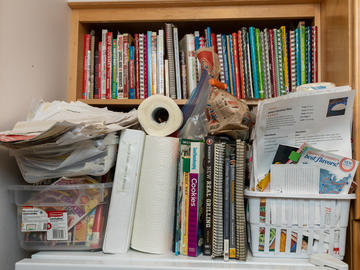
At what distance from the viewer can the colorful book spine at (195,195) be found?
0.80m

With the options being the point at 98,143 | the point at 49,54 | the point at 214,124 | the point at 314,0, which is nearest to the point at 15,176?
the point at 98,143

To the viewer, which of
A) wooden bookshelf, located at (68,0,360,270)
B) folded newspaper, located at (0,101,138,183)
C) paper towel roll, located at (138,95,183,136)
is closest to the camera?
folded newspaper, located at (0,101,138,183)

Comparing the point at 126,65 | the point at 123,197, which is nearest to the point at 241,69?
the point at 126,65

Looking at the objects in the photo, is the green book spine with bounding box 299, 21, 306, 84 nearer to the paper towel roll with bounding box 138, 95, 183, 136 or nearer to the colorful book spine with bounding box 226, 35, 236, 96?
the colorful book spine with bounding box 226, 35, 236, 96

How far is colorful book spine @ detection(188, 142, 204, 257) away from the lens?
31.5 inches

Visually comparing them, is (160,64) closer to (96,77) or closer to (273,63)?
(96,77)

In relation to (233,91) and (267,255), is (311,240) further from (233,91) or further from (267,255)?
(233,91)

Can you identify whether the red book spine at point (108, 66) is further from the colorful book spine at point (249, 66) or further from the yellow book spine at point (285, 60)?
the yellow book spine at point (285, 60)

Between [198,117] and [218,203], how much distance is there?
27cm

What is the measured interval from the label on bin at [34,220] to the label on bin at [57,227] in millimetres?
13

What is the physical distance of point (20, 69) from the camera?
0.90 m

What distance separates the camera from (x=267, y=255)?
0.79 m

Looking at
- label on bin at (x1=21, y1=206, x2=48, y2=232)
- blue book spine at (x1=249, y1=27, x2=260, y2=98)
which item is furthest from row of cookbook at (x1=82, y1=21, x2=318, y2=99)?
label on bin at (x1=21, y1=206, x2=48, y2=232)

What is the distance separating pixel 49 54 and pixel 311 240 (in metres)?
0.96
